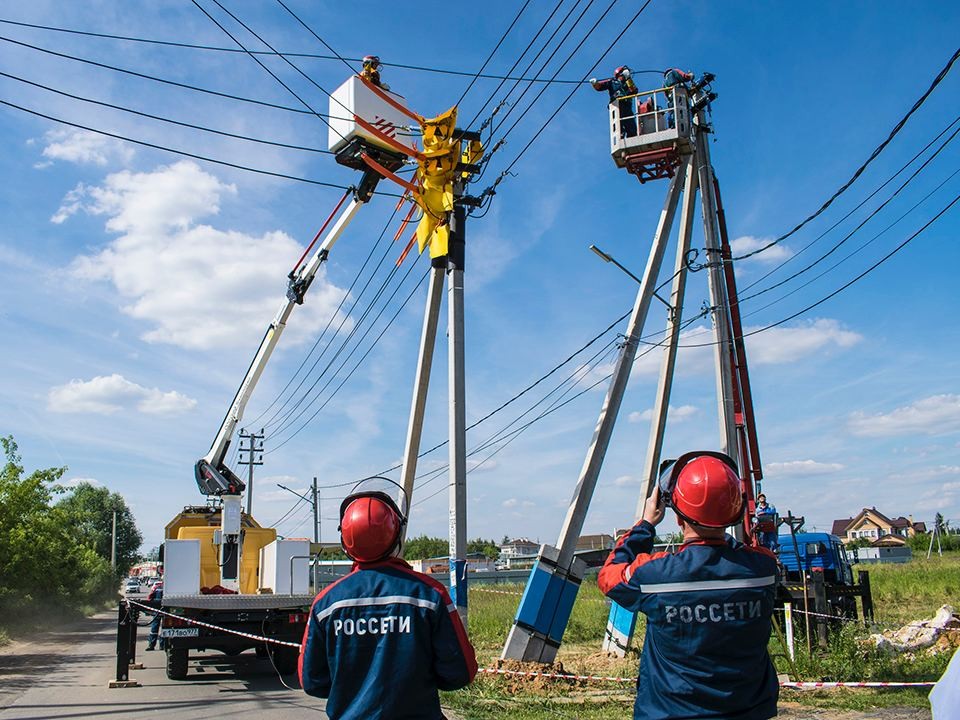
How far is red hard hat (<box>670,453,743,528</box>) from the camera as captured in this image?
9.77ft

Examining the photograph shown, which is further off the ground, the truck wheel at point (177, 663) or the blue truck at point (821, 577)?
the blue truck at point (821, 577)

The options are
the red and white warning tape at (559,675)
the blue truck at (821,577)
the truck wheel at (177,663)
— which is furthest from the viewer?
the truck wheel at (177,663)

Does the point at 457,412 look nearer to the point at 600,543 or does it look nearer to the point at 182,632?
the point at 182,632

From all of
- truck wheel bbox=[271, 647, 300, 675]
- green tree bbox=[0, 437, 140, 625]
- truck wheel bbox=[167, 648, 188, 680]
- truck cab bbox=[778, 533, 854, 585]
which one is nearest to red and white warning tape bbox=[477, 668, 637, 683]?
truck wheel bbox=[271, 647, 300, 675]

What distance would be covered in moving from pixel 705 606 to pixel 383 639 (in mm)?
1199

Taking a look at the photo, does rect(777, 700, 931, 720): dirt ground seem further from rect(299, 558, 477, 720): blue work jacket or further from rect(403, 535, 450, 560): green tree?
rect(403, 535, 450, 560): green tree

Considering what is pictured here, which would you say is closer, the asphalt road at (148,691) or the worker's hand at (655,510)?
the worker's hand at (655,510)

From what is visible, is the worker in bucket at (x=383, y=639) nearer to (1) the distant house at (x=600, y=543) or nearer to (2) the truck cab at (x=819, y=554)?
(1) the distant house at (x=600, y=543)

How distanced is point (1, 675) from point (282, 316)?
8562mm

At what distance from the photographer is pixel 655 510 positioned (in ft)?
10.5

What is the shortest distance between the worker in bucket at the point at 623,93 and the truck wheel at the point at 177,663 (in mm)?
10871

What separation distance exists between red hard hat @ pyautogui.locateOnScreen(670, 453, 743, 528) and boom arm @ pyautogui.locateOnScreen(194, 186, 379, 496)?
49.0 feet

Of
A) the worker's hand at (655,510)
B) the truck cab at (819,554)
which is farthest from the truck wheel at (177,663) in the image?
the truck cab at (819,554)

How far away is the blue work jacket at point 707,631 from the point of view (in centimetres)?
289
